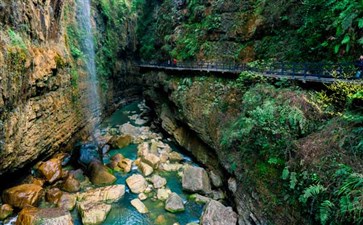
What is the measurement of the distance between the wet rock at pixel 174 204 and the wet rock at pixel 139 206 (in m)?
1.03

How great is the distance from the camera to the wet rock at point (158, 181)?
11984 millimetres

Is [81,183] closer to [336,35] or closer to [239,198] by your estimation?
[239,198]

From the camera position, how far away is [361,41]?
7926 mm

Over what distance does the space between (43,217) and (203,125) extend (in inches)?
347

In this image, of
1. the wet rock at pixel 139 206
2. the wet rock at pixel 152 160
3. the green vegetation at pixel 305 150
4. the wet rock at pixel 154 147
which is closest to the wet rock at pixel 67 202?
the wet rock at pixel 139 206

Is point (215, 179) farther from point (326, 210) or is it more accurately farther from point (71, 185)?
point (71, 185)

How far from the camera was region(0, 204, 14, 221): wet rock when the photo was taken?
891 centimetres

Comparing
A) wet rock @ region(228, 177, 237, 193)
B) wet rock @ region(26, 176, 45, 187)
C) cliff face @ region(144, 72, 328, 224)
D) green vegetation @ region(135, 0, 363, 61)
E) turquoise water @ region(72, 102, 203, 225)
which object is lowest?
turquoise water @ region(72, 102, 203, 225)

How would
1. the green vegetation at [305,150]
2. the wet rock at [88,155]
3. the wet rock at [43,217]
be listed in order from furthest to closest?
the wet rock at [88,155] < the wet rock at [43,217] < the green vegetation at [305,150]

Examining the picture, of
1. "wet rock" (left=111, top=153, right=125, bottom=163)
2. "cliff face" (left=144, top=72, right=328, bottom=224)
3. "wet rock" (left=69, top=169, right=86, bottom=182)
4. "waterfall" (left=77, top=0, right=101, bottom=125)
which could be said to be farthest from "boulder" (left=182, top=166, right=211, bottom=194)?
"waterfall" (left=77, top=0, right=101, bottom=125)

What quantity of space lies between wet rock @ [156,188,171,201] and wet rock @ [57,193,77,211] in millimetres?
3967

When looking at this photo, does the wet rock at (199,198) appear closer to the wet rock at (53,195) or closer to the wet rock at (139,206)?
the wet rock at (139,206)

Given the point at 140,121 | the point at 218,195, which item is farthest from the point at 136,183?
the point at 140,121

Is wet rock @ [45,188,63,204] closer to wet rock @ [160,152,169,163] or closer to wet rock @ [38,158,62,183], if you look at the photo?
wet rock @ [38,158,62,183]
